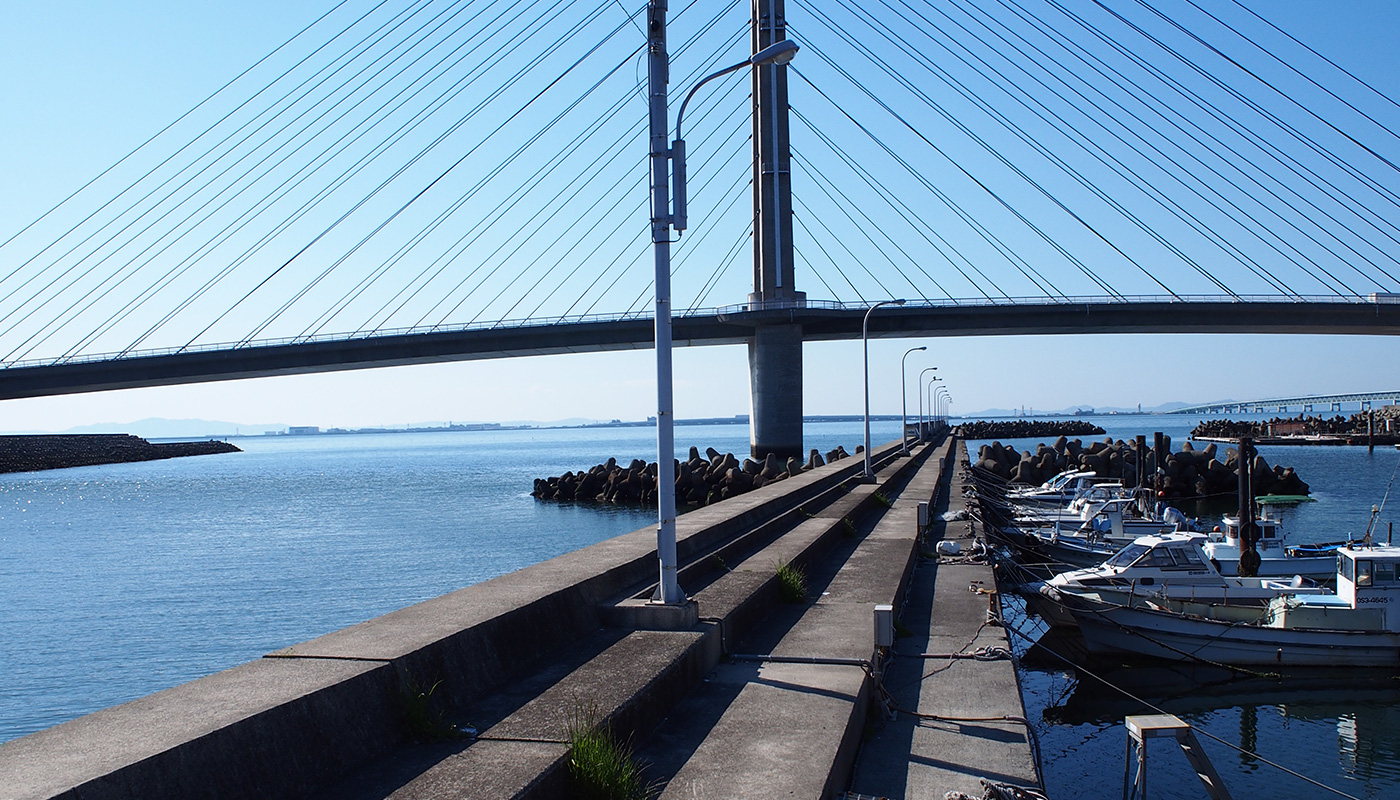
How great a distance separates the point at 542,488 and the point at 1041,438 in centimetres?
10735

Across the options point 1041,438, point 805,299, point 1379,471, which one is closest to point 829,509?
point 805,299

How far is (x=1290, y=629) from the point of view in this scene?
60.4ft

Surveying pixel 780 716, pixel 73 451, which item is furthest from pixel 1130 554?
pixel 73 451

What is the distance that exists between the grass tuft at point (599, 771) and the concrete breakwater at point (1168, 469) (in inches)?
1954

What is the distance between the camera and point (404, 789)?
4.95m

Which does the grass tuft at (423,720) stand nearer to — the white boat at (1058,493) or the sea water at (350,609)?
the sea water at (350,609)

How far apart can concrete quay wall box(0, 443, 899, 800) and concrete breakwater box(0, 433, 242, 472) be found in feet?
463

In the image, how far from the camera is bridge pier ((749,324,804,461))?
6016 centimetres

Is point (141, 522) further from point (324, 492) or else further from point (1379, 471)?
point (1379, 471)

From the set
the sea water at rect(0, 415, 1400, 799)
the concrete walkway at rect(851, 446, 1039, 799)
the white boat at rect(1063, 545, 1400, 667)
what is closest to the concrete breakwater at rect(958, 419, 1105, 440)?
the sea water at rect(0, 415, 1400, 799)

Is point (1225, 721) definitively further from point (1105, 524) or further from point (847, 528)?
point (1105, 524)

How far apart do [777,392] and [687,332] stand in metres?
7.88

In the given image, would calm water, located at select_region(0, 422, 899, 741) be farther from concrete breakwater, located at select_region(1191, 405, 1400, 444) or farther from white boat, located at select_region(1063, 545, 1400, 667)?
concrete breakwater, located at select_region(1191, 405, 1400, 444)

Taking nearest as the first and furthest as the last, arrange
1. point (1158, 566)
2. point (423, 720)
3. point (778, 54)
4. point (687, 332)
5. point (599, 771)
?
point (599, 771), point (423, 720), point (778, 54), point (1158, 566), point (687, 332)
